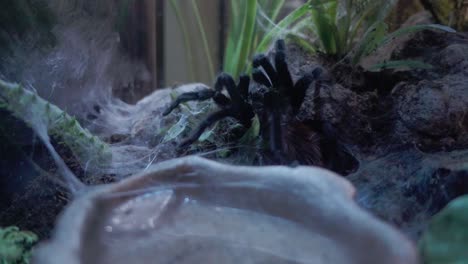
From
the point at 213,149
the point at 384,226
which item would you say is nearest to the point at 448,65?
the point at 213,149

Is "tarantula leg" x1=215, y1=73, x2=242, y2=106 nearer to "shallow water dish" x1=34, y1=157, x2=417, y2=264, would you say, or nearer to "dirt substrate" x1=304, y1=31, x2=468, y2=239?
"dirt substrate" x1=304, y1=31, x2=468, y2=239

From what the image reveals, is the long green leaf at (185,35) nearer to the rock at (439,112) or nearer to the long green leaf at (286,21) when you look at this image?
the long green leaf at (286,21)

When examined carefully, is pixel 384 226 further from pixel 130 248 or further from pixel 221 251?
pixel 130 248

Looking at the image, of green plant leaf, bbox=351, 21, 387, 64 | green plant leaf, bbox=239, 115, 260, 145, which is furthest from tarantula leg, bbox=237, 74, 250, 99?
green plant leaf, bbox=351, 21, 387, 64

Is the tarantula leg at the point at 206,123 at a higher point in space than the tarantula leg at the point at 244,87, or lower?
lower

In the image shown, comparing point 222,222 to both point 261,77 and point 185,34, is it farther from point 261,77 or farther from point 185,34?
point 185,34

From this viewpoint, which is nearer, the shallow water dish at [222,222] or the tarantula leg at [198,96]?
the shallow water dish at [222,222]

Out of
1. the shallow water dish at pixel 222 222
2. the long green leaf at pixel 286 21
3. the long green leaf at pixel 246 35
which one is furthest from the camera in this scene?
the long green leaf at pixel 246 35

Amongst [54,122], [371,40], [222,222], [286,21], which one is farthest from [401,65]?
[54,122]

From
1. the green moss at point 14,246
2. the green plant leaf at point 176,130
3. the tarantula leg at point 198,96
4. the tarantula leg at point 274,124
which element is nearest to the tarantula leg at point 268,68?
the tarantula leg at point 274,124
